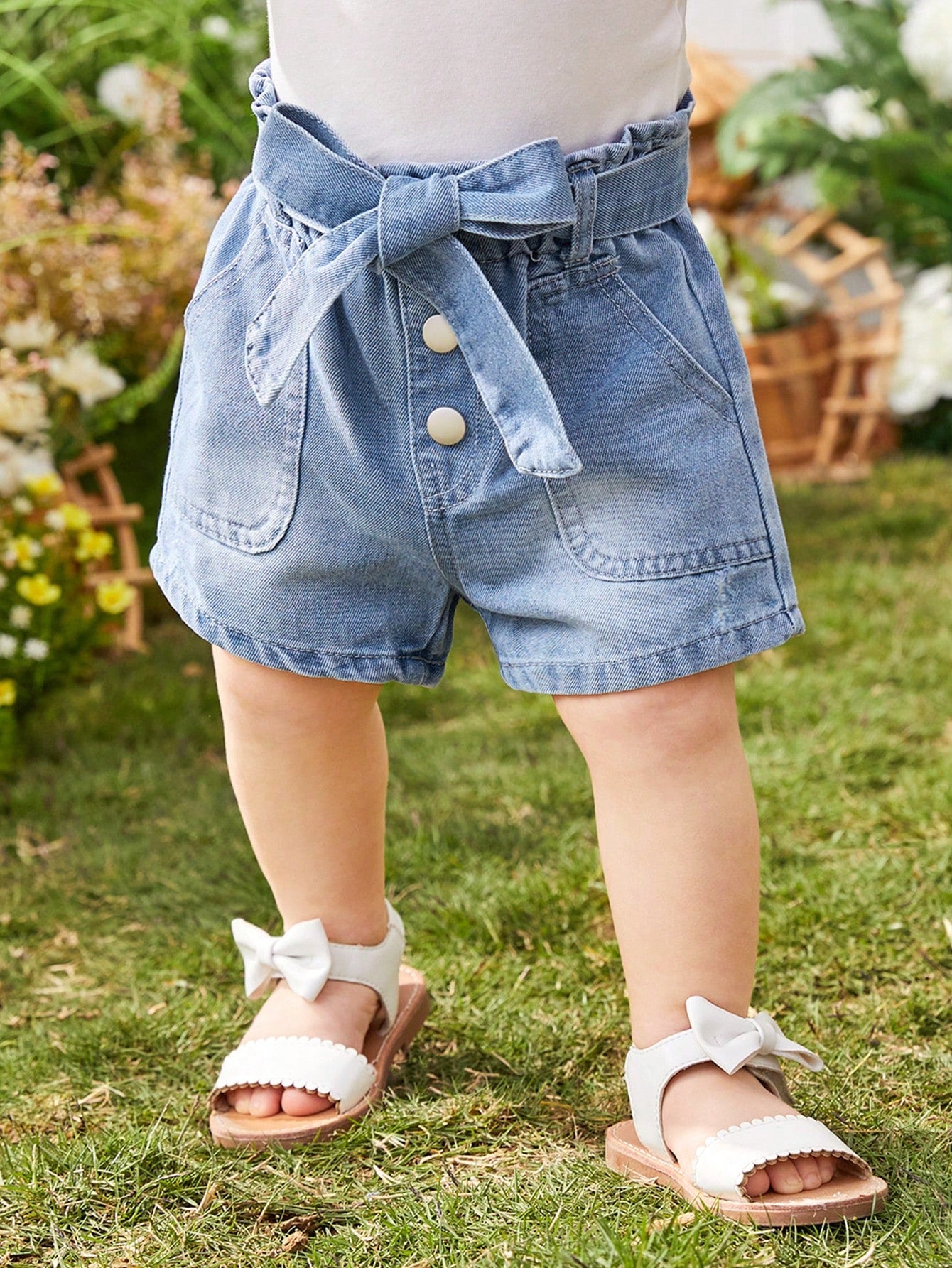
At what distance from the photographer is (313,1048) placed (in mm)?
1132

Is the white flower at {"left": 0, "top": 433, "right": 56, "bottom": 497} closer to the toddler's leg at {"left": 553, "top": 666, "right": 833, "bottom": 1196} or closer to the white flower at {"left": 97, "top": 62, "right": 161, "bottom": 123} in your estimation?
the white flower at {"left": 97, "top": 62, "right": 161, "bottom": 123}

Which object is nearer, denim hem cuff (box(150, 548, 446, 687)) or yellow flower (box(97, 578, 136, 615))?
denim hem cuff (box(150, 548, 446, 687))

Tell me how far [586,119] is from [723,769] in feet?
1.57

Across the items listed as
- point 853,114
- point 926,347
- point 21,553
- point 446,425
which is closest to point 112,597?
point 21,553

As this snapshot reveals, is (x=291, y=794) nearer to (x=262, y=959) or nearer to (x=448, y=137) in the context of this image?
(x=262, y=959)

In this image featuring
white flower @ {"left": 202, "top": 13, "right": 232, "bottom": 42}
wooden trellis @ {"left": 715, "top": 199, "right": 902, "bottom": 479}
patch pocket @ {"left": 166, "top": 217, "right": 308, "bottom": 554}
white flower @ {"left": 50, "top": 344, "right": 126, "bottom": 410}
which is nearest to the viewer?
patch pocket @ {"left": 166, "top": 217, "right": 308, "bottom": 554}

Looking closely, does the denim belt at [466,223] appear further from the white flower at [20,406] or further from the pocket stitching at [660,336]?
the white flower at [20,406]

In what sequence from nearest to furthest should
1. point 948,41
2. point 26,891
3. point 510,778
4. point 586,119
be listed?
1. point 586,119
2. point 26,891
3. point 510,778
4. point 948,41

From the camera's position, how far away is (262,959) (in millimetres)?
1184

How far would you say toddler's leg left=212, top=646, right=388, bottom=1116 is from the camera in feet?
3.61

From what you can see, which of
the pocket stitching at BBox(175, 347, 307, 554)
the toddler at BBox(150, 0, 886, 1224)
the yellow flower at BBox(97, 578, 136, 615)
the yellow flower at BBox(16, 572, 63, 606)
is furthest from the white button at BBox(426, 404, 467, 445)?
the yellow flower at BBox(97, 578, 136, 615)

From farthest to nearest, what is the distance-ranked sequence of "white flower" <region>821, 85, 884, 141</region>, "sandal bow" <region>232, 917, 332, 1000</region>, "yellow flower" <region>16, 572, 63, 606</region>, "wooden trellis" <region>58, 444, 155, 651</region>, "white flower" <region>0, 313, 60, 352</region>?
"white flower" <region>821, 85, 884, 141</region>
"wooden trellis" <region>58, 444, 155, 651</region>
"white flower" <region>0, 313, 60, 352</region>
"yellow flower" <region>16, 572, 63, 606</region>
"sandal bow" <region>232, 917, 332, 1000</region>

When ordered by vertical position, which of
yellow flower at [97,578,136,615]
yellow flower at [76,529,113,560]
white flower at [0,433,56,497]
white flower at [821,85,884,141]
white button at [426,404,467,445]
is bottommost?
yellow flower at [97,578,136,615]

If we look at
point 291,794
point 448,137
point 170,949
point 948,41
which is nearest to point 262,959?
point 291,794
